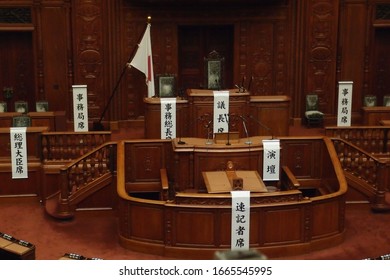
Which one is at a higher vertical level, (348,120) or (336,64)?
(336,64)

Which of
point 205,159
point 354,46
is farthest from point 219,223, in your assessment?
point 354,46

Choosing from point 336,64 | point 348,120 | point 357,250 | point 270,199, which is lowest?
point 357,250

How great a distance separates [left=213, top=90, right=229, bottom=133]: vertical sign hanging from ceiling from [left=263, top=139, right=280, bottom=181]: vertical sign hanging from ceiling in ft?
3.10

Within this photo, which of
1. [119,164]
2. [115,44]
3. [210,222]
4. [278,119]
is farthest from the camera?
[115,44]

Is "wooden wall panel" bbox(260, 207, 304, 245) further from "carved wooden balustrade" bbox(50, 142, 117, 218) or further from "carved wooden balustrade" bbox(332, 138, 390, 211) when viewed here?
"carved wooden balustrade" bbox(50, 142, 117, 218)

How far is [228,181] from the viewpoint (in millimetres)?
10180

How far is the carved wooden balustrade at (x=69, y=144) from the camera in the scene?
11.6 meters

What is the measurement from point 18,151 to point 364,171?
558 cm

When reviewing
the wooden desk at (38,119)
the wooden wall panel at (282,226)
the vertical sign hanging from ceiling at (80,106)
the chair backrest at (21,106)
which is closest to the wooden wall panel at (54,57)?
the chair backrest at (21,106)

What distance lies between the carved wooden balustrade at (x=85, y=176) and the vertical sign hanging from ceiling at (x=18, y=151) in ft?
2.79

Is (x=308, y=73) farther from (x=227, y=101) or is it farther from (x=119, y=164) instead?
(x=119, y=164)

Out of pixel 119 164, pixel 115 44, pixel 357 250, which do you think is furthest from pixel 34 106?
pixel 357 250

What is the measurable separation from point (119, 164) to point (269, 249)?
107 inches

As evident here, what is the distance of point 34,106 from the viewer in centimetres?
1423
